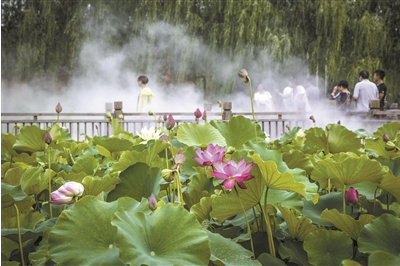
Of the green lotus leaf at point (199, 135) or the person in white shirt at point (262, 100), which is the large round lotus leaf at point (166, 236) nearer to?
the green lotus leaf at point (199, 135)

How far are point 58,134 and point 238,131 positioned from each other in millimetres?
439

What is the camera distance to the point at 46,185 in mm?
593

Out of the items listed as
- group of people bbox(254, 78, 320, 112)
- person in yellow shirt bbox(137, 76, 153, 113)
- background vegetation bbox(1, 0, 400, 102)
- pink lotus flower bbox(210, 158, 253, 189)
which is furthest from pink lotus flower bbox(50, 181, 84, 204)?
background vegetation bbox(1, 0, 400, 102)

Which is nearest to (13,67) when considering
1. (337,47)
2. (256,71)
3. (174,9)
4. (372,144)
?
(174,9)

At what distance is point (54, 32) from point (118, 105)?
2.82 m

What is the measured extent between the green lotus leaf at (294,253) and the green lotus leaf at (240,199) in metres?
0.04

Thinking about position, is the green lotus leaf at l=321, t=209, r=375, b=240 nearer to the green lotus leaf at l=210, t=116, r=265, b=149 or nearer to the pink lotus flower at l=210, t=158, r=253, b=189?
the pink lotus flower at l=210, t=158, r=253, b=189

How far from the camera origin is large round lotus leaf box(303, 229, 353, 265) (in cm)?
42

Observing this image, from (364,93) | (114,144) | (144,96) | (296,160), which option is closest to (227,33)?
(364,93)

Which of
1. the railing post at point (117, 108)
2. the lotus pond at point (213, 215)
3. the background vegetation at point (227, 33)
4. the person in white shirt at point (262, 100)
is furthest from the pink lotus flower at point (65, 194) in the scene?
the background vegetation at point (227, 33)

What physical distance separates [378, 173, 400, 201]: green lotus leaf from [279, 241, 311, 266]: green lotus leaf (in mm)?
102

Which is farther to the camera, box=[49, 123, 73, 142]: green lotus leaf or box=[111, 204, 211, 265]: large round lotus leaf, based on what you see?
box=[49, 123, 73, 142]: green lotus leaf

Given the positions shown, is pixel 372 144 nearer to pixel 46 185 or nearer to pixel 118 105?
pixel 46 185

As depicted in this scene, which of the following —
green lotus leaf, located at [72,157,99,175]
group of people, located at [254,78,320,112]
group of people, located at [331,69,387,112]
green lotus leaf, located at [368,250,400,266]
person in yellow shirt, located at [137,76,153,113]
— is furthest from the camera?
group of people, located at [254,78,320,112]
